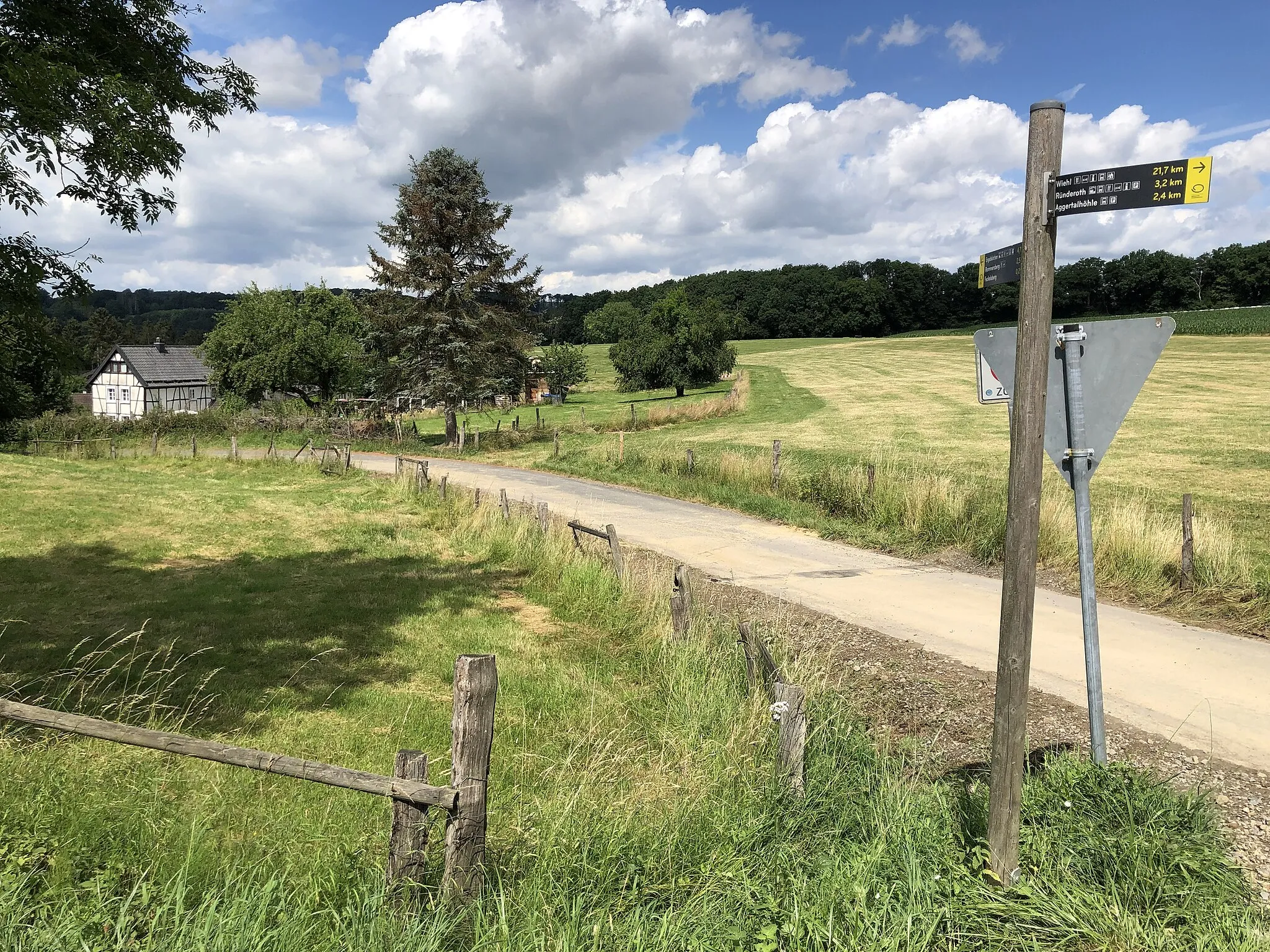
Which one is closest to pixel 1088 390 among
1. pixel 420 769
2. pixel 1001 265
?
pixel 1001 265

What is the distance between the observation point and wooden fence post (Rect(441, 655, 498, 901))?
3285 mm

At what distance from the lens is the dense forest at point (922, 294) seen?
346 ft

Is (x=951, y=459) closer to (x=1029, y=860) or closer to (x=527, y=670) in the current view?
(x=527, y=670)

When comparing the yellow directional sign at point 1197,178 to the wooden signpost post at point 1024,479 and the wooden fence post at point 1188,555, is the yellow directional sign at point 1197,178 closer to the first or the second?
the wooden signpost post at point 1024,479

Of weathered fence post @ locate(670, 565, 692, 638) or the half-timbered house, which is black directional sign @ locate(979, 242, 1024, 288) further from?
the half-timbered house

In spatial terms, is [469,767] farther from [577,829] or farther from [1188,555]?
[1188,555]

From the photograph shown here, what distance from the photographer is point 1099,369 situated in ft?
13.0

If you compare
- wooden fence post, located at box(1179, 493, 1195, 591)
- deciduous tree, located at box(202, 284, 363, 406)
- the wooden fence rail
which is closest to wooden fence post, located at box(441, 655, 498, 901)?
the wooden fence rail

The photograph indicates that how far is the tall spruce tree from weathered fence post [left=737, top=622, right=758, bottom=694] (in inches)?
1191

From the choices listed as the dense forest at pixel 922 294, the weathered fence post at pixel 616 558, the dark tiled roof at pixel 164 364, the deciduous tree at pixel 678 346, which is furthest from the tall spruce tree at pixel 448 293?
the dense forest at pixel 922 294

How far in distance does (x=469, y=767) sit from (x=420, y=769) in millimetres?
195

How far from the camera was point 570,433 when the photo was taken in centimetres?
3772

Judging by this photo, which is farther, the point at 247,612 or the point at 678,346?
the point at 678,346

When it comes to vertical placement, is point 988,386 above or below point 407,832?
above
